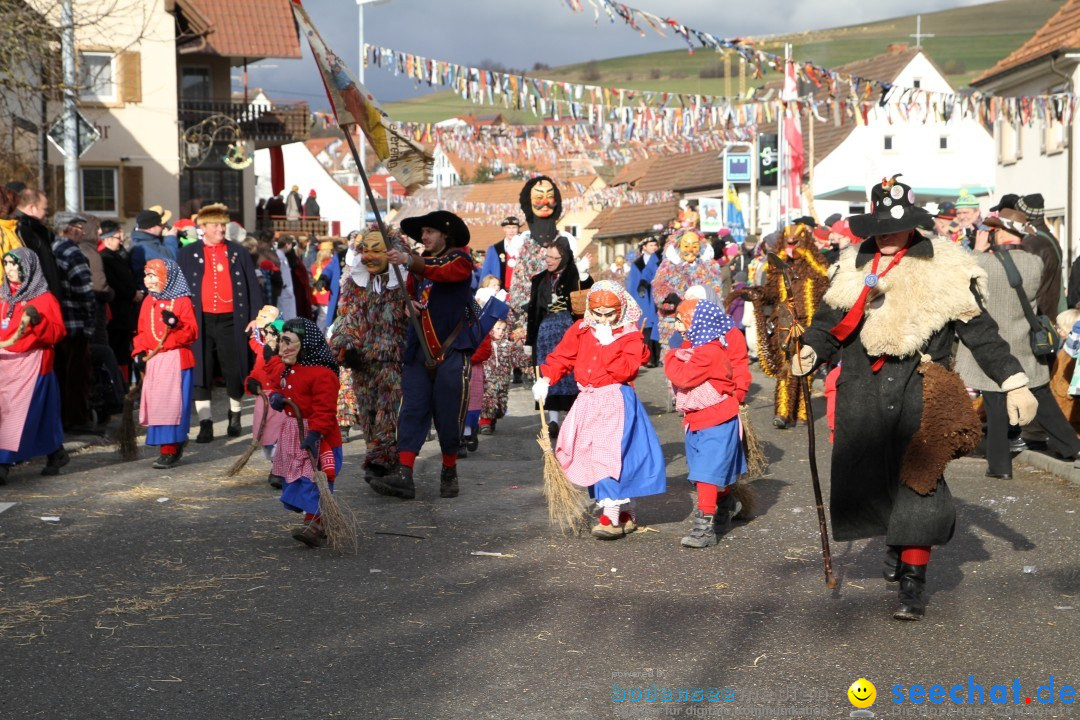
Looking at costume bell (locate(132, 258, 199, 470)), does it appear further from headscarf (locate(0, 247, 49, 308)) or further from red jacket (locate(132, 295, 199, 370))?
headscarf (locate(0, 247, 49, 308))

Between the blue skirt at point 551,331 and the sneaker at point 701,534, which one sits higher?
the blue skirt at point 551,331

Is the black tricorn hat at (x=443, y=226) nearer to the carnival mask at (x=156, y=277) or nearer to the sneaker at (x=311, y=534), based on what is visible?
the carnival mask at (x=156, y=277)

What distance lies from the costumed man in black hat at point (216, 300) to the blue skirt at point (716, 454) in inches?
232

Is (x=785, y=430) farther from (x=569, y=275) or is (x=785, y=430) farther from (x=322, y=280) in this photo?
(x=322, y=280)

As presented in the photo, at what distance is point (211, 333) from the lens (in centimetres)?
1306

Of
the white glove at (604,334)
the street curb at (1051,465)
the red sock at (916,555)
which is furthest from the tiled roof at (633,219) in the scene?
the red sock at (916,555)

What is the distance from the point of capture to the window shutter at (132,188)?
38.9 meters

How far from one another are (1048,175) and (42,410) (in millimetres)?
28075

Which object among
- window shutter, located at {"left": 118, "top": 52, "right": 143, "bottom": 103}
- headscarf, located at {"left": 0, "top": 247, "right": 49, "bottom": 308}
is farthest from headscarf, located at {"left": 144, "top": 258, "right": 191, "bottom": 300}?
window shutter, located at {"left": 118, "top": 52, "right": 143, "bottom": 103}

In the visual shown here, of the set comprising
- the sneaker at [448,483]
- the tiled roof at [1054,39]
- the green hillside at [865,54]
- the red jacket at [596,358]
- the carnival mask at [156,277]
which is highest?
the green hillside at [865,54]

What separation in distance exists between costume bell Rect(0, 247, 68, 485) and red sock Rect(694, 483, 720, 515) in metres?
5.08

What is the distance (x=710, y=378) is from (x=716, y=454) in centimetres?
45

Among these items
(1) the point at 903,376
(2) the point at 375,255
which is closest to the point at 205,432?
(2) the point at 375,255

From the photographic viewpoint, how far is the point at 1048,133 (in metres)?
33.5
